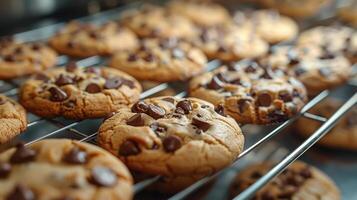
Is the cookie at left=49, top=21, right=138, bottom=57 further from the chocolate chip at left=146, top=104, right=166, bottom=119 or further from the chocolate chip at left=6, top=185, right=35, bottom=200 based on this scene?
the chocolate chip at left=6, top=185, right=35, bottom=200

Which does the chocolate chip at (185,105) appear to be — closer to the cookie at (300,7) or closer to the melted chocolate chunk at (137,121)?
the melted chocolate chunk at (137,121)

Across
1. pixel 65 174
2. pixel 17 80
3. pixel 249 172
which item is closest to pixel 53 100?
pixel 17 80

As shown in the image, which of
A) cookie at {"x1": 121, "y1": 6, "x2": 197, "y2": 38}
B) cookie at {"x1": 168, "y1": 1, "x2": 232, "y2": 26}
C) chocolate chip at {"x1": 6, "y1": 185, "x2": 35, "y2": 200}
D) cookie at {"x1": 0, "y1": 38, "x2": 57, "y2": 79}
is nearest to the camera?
chocolate chip at {"x1": 6, "y1": 185, "x2": 35, "y2": 200}

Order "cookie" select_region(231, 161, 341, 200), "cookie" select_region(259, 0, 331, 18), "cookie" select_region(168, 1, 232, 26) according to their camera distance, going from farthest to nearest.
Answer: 1. "cookie" select_region(259, 0, 331, 18)
2. "cookie" select_region(168, 1, 232, 26)
3. "cookie" select_region(231, 161, 341, 200)

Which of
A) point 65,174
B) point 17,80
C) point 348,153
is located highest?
point 65,174

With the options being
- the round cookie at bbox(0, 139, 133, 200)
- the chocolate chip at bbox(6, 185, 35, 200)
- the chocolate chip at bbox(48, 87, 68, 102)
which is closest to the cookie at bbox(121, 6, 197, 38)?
the chocolate chip at bbox(48, 87, 68, 102)

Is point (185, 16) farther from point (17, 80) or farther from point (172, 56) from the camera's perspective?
point (17, 80)
